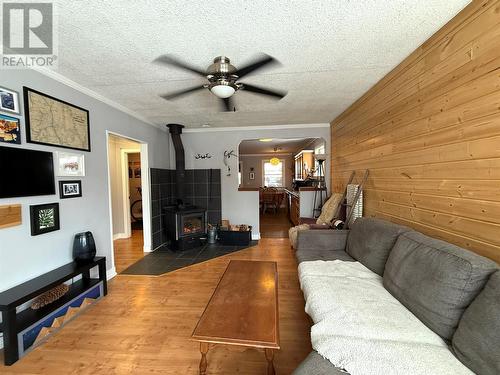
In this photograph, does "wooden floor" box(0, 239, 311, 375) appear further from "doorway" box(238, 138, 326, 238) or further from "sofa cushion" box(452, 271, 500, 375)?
"doorway" box(238, 138, 326, 238)

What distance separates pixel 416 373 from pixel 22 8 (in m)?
2.90

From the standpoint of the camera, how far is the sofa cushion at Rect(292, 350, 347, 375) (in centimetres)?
99

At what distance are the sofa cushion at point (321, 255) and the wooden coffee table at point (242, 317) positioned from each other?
20.9 inches

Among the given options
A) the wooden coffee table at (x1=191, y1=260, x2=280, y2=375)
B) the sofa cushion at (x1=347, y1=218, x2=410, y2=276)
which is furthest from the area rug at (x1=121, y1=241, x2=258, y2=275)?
the sofa cushion at (x1=347, y1=218, x2=410, y2=276)

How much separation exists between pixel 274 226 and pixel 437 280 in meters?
4.64

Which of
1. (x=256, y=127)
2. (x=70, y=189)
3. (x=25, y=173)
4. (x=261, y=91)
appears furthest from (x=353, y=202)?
(x=25, y=173)

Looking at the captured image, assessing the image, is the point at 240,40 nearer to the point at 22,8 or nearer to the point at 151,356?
the point at 22,8

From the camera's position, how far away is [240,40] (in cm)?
168

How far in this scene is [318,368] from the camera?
101 centimetres

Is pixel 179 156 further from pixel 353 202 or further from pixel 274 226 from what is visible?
pixel 353 202

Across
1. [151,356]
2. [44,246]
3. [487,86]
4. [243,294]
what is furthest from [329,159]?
[44,246]

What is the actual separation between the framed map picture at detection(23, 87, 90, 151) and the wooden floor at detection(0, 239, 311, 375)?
1.72 m

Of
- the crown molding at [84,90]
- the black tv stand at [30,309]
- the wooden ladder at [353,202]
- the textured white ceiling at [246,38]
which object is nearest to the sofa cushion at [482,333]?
the textured white ceiling at [246,38]

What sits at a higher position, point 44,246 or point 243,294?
point 44,246
